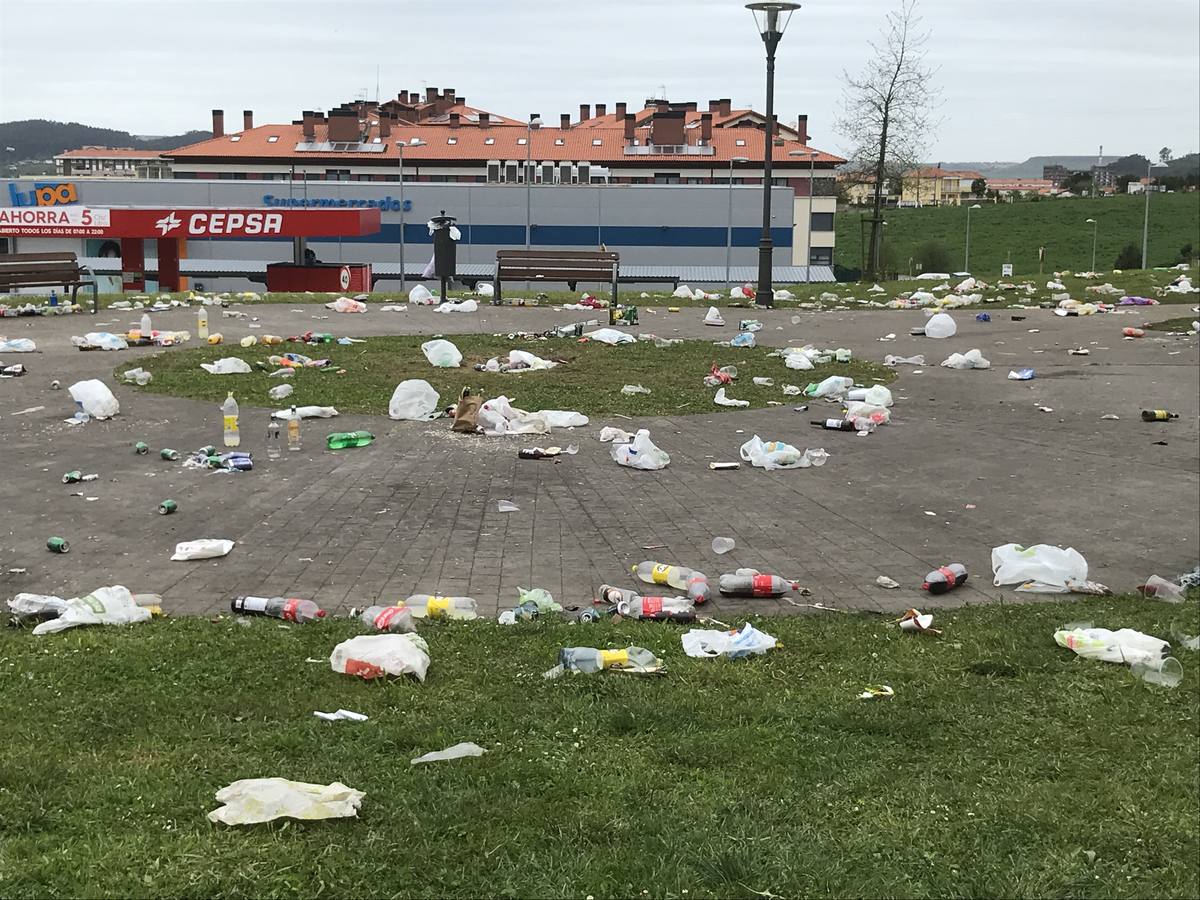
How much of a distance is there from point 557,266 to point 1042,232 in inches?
2736

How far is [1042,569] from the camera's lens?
635cm

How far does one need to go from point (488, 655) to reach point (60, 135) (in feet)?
648

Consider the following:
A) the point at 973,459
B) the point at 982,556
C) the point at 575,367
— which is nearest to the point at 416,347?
the point at 575,367

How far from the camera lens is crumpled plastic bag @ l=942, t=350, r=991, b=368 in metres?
13.8

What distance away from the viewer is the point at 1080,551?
6887mm

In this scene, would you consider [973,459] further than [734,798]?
Yes

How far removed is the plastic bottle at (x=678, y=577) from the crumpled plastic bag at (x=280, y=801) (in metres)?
2.83

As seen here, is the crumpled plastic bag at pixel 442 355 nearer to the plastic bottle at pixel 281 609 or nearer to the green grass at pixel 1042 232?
the plastic bottle at pixel 281 609

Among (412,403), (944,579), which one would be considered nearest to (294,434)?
(412,403)

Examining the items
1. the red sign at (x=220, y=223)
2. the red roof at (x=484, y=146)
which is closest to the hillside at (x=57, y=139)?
the red roof at (x=484, y=146)

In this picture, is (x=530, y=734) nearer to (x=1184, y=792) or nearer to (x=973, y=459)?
(x=1184, y=792)

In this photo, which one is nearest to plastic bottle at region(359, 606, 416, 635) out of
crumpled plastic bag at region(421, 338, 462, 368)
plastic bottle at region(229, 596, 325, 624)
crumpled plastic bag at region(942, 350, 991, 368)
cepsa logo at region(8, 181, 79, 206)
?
plastic bottle at region(229, 596, 325, 624)

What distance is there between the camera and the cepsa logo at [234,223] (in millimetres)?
32844

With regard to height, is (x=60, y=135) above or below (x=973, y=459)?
above
